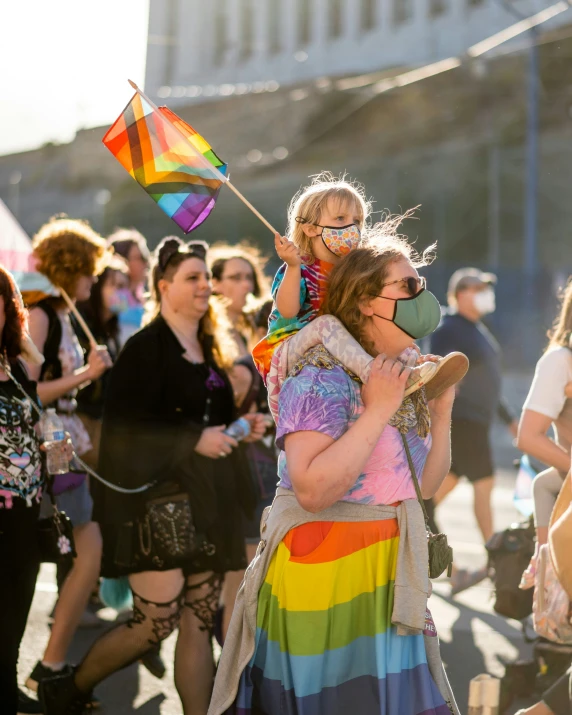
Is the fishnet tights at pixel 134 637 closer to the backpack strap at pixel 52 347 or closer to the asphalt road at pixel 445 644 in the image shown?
the asphalt road at pixel 445 644

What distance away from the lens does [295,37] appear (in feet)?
170

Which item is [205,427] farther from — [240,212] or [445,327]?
[240,212]

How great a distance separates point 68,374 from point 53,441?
4.43 ft

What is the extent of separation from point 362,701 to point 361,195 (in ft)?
5.34

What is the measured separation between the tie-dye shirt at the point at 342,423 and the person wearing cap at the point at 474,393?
17.6ft

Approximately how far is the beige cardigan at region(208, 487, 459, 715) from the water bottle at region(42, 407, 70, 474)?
1524 millimetres

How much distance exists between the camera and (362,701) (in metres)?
3.07

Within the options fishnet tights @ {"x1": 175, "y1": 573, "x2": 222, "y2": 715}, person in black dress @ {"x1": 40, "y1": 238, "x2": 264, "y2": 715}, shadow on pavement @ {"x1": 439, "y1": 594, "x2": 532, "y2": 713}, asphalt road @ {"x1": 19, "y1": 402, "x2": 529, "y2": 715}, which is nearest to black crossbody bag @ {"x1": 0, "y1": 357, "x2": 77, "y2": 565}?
person in black dress @ {"x1": 40, "y1": 238, "x2": 264, "y2": 715}

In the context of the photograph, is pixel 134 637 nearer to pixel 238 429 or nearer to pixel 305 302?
pixel 238 429

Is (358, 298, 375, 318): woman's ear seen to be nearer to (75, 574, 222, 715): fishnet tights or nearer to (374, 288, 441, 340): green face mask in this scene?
(374, 288, 441, 340): green face mask

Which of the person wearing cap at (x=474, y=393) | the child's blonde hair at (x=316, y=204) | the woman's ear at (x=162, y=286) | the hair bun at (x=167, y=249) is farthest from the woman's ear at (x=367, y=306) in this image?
the person wearing cap at (x=474, y=393)

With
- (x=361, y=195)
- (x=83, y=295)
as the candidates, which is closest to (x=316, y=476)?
(x=361, y=195)

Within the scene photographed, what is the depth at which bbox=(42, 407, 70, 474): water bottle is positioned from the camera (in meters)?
4.55

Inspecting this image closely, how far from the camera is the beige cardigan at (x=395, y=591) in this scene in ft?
10.1
